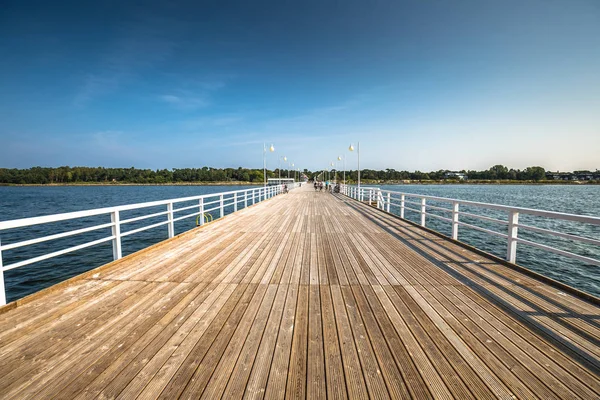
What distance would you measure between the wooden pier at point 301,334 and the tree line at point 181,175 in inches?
4476

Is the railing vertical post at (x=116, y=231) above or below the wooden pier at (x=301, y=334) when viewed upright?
above

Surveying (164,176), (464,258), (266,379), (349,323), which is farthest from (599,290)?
(164,176)

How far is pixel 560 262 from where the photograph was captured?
9.50 m

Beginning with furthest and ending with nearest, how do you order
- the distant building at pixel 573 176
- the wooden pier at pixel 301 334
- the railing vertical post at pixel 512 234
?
the distant building at pixel 573 176 < the railing vertical post at pixel 512 234 < the wooden pier at pixel 301 334

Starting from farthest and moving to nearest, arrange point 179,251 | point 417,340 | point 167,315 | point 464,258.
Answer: point 179,251 < point 464,258 < point 167,315 < point 417,340

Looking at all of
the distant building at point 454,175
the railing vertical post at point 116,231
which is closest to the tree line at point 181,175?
the distant building at point 454,175

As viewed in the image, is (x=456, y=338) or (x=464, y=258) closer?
(x=456, y=338)

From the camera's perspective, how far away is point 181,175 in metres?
131

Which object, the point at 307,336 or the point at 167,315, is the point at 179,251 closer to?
the point at 167,315

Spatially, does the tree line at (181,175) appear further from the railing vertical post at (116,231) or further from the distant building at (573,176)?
the railing vertical post at (116,231)

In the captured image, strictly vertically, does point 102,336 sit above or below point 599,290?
above

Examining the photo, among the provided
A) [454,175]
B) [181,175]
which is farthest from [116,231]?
[454,175]

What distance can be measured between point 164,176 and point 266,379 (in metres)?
148

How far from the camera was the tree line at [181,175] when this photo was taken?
12027cm
